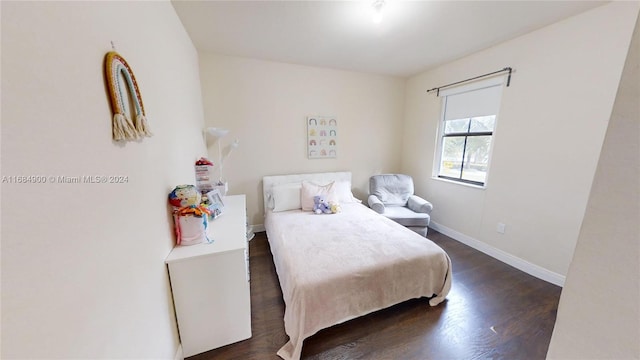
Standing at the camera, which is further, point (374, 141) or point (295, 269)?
point (374, 141)

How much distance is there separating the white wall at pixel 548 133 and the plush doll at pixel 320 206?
193 centimetres

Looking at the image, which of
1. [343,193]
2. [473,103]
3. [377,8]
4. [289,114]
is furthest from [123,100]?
[473,103]

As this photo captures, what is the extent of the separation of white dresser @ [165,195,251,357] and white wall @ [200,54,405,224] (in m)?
1.75

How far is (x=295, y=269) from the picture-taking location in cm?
154

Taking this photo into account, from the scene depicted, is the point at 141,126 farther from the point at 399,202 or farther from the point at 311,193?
the point at 399,202

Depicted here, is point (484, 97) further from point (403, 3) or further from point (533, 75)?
point (403, 3)

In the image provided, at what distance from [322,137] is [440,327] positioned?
2682 mm

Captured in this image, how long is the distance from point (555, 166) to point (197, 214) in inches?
127

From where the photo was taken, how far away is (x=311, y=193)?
2867mm

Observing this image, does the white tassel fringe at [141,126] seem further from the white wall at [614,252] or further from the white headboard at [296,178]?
the white headboard at [296,178]

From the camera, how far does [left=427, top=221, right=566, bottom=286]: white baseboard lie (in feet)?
6.88

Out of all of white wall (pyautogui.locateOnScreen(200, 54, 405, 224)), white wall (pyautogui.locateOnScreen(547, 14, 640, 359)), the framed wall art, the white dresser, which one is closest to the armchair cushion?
white wall (pyautogui.locateOnScreen(200, 54, 405, 224))

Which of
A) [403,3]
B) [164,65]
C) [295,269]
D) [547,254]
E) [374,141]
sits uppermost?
[403,3]

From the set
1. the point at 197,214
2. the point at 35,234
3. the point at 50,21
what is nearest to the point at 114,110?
the point at 50,21
